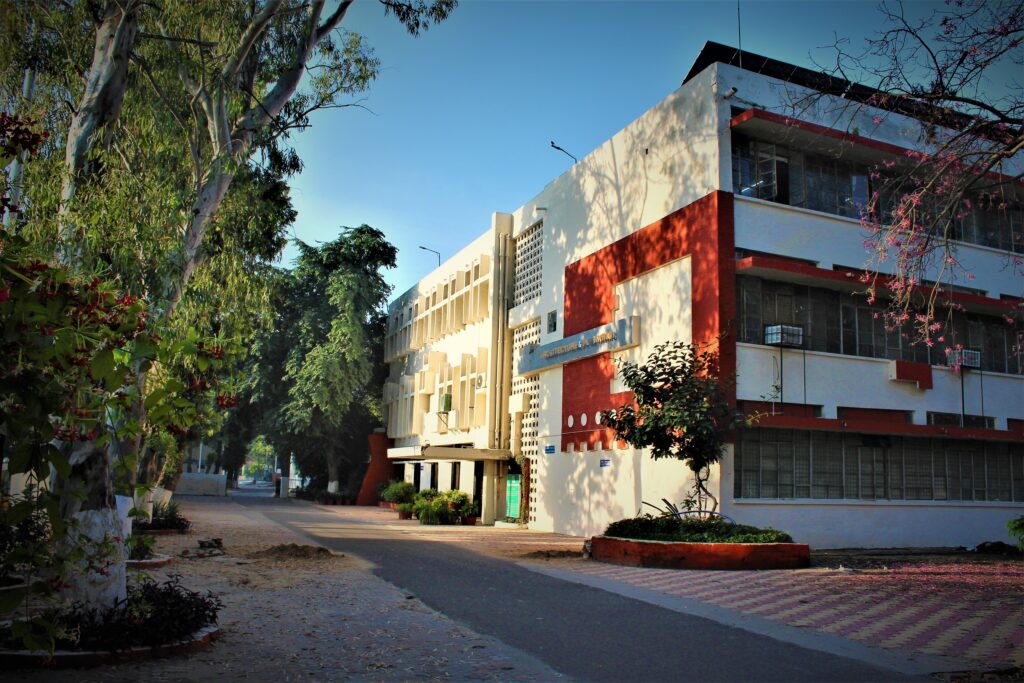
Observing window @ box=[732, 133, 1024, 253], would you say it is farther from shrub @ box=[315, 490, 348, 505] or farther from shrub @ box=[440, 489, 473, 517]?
shrub @ box=[315, 490, 348, 505]

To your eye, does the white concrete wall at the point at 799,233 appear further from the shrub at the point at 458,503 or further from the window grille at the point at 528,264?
the shrub at the point at 458,503

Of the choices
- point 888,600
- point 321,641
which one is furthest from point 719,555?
point 321,641

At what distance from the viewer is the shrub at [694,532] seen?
15328mm

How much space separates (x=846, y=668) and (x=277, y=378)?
1548 inches

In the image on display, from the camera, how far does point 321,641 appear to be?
7.98 m

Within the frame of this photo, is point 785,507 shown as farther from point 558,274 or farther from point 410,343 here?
point 410,343

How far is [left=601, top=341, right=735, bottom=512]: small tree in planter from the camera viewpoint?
16188 mm

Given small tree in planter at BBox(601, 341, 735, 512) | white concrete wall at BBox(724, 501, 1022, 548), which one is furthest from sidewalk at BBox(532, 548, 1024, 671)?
white concrete wall at BBox(724, 501, 1022, 548)

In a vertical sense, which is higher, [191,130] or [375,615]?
[191,130]

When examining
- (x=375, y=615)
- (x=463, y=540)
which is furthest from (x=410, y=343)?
(x=375, y=615)

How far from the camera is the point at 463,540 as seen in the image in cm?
2133

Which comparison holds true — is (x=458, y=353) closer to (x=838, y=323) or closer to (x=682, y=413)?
(x=838, y=323)

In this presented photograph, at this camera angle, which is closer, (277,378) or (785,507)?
(785,507)

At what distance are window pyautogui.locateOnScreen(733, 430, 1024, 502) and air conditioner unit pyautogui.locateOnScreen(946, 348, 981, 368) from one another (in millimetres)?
2005
